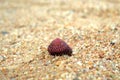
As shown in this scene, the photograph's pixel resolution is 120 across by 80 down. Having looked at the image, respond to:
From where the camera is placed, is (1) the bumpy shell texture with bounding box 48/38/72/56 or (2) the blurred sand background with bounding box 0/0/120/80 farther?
(1) the bumpy shell texture with bounding box 48/38/72/56

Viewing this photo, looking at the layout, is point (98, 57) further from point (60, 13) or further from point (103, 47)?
point (60, 13)

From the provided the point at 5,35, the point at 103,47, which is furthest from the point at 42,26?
the point at 103,47

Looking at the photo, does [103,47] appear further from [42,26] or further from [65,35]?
[42,26]

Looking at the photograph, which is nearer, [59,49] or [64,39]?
[59,49]

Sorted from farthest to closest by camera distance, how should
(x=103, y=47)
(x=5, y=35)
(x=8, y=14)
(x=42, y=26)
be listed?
(x=8, y=14)
(x=42, y=26)
(x=5, y=35)
(x=103, y=47)

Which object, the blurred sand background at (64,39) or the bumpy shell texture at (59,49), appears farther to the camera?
the bumpy shell texture at (59,49)

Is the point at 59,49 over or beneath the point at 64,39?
over

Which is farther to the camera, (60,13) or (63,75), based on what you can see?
(60,13)

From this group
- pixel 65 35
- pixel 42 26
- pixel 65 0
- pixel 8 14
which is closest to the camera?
pixel 65 35
